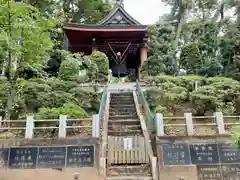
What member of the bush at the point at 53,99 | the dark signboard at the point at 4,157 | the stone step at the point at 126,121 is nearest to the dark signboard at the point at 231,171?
the stone step at the point at 126,121

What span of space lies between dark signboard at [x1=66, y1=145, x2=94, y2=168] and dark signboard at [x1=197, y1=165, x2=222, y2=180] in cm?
318

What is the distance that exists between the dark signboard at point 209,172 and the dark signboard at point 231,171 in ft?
0.55

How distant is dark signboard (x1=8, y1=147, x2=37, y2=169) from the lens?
7.92 meters

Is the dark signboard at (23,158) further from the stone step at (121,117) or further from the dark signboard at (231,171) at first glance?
the dark signboard at (231,171)

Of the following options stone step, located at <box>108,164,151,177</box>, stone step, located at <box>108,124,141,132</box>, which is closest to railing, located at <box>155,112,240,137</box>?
stone step, located at <box>108,164,151,177</box>

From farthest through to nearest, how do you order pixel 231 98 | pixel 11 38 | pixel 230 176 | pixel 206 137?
pixel 231 98 → pixel 11 38 → pixel 206 137 → pixel 230 176

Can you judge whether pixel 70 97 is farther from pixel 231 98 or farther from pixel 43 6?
pixel 43 6

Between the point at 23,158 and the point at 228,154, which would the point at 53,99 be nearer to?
the point at 23,158

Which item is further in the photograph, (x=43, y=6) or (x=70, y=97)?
(x=43, y=6)

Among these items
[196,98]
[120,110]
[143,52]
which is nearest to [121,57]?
[143,52]

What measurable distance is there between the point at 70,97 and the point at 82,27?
9.33 metres

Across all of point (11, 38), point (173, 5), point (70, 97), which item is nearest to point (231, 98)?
point (70, 97)

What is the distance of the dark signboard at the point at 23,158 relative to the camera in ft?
26.0

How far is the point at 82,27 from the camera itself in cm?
1909
